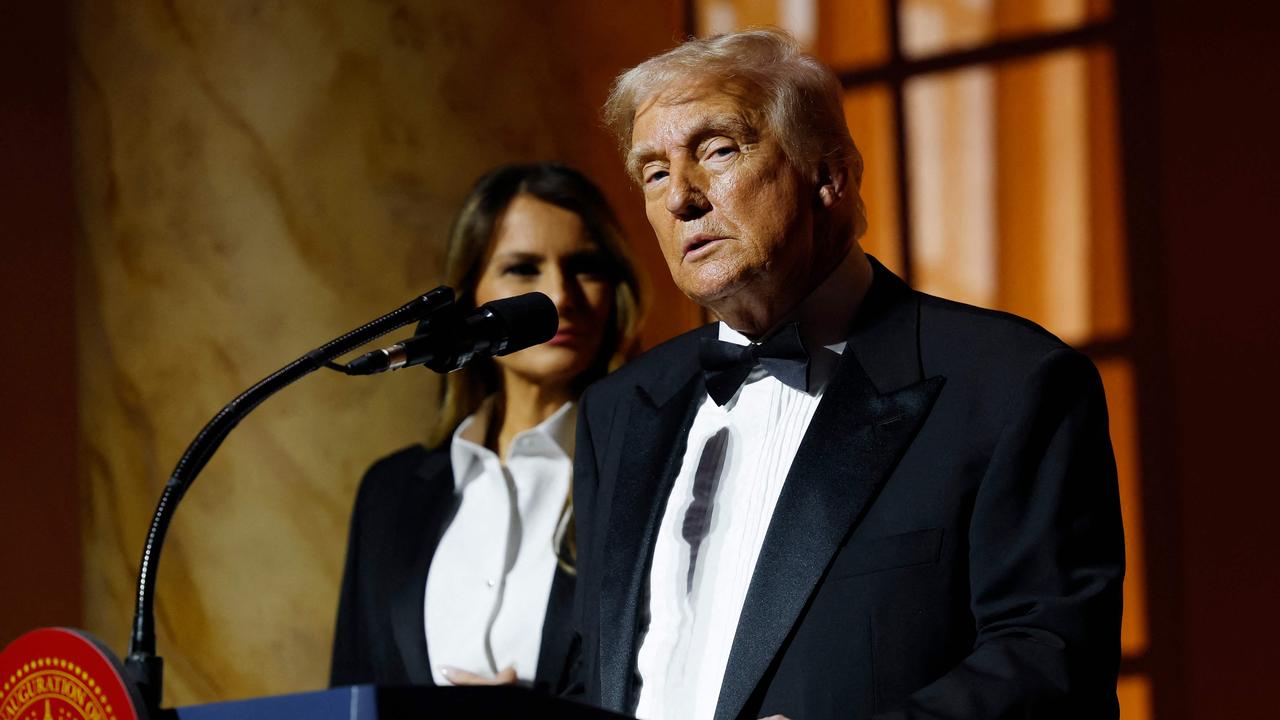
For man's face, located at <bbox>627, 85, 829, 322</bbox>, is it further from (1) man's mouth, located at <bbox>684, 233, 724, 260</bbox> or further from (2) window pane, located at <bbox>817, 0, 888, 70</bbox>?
(2) window pane, located at <bbox>817, 0, 888, 70</bbox>

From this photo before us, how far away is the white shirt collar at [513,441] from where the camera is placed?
2.77m

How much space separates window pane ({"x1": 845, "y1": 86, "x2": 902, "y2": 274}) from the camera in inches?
135

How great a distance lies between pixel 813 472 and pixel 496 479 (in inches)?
46.2

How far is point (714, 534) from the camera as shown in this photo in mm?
→ 1823

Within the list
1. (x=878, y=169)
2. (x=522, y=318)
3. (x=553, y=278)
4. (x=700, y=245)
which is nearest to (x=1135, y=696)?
(x=878, y=169)

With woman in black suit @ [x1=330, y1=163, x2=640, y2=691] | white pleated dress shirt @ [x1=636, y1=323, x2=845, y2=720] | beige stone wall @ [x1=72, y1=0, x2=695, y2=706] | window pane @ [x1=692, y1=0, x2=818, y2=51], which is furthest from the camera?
window pane @ [x1=692, y1=0, x2=818, y2=51]

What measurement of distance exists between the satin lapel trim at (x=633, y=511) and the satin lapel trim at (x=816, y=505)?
0.19 metres

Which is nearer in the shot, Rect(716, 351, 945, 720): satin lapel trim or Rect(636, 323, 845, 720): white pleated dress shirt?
Rect(716, 351, 945, 720): satin lapel trim

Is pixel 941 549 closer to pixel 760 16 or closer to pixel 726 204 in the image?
pixel 726 204

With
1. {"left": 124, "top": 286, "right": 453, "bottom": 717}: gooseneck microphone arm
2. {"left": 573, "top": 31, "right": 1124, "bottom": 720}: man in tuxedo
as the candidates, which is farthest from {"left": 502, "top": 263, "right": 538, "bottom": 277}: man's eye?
{"left": 124, "top": 286, "right": 453, "bottom": 717}: gooseneck microphone arm

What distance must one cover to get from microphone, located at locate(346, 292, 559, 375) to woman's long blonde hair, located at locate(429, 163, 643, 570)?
4.19 ft

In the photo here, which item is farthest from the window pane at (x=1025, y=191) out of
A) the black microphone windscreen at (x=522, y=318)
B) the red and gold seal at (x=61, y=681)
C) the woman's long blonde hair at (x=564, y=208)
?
the red and gold seal at (x=61, y=681)

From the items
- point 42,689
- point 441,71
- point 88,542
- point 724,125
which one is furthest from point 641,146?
point 88,542

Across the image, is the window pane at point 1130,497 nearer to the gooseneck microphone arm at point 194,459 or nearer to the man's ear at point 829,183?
the man's ear at point 829,183
